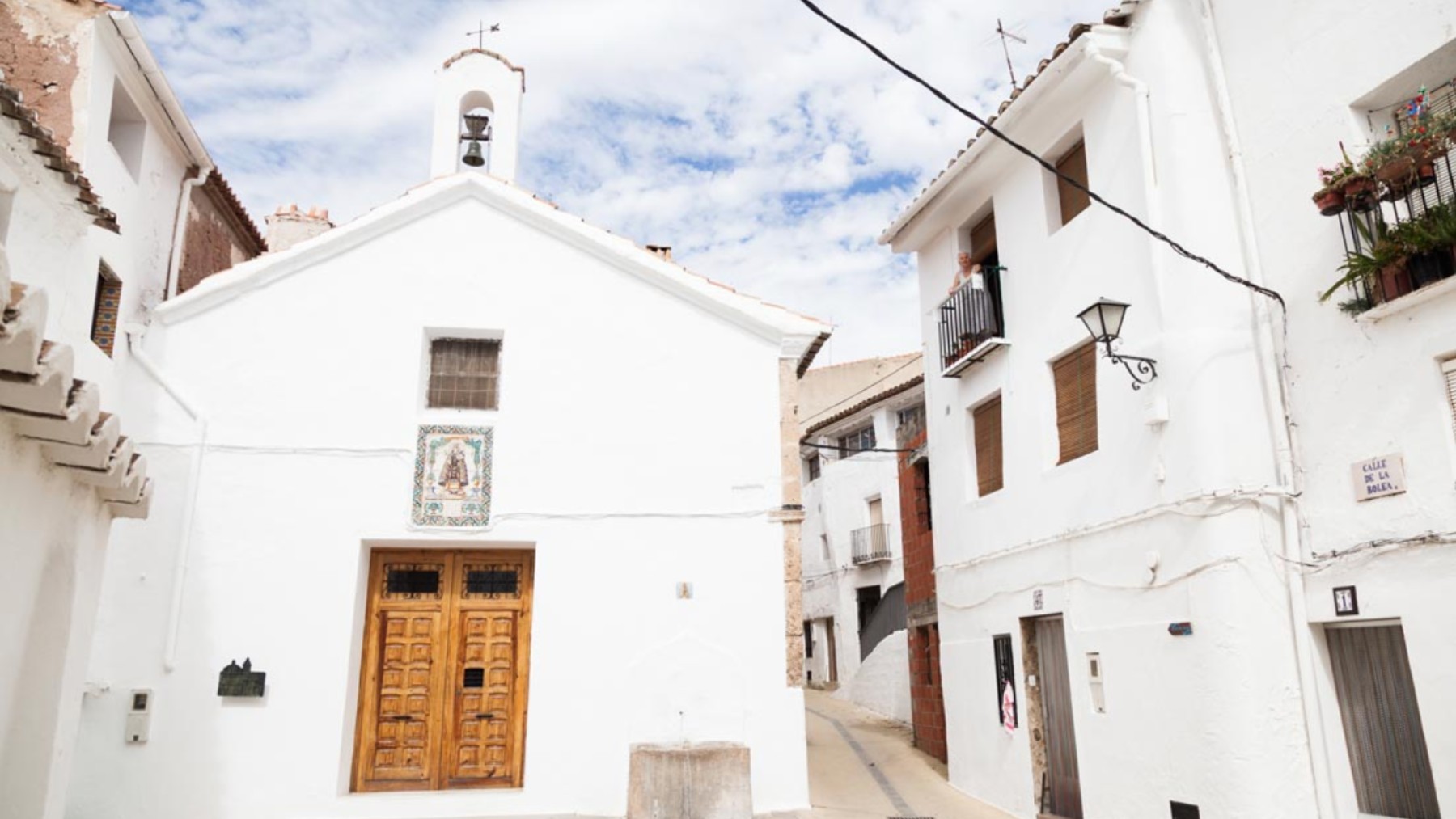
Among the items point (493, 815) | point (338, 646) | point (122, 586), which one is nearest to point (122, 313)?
point (122, 586)

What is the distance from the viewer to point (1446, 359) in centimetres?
657

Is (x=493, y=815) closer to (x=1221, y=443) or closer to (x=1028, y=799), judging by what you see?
(x=1028, y=799)

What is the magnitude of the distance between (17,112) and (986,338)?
29.5 ft

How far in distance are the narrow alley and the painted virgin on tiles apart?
13.6ft

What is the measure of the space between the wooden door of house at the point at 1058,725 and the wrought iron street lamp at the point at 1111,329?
2.55 m

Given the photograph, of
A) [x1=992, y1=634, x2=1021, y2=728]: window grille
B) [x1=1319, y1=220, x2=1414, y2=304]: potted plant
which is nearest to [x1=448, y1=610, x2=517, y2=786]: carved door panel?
[x1=992, y1=634, x2=1021, y2=728]: window grille

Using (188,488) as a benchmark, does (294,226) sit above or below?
above

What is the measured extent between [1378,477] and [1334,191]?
2054 mm

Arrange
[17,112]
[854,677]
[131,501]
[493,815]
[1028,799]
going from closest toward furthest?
[131,501]
[17,112]
[493,815]
[1028,799]
[854,677]

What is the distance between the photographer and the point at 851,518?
26031mm

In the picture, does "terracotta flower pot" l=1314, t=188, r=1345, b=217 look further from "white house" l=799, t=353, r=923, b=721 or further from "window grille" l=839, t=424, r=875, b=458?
"window grille" l=839, t=424, r=875, b=458

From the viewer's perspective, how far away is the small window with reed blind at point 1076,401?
9328 millimetres

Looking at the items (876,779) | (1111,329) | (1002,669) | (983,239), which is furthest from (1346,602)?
(983,239)

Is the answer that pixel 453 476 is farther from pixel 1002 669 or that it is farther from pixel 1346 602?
pixel 1346 602
